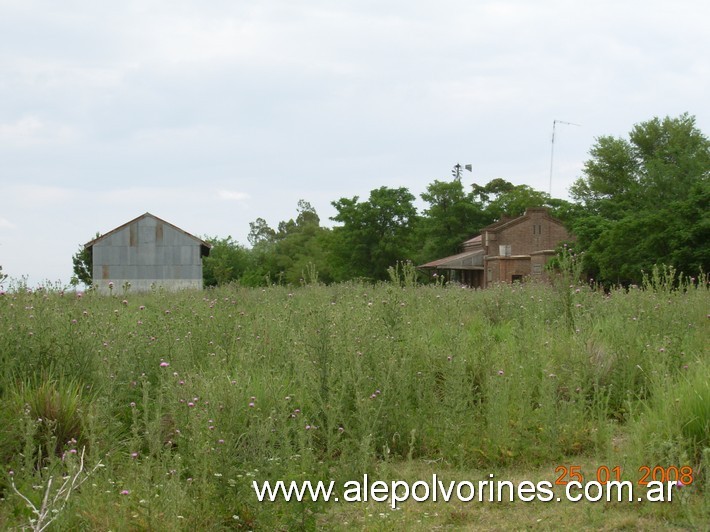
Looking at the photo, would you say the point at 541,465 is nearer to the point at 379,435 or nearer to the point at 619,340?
the point at 379,435

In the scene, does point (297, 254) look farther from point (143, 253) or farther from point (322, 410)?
point (322, 410)

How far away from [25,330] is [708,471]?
5860 millimetres

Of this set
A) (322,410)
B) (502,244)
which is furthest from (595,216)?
(322,410)

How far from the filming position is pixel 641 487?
4.81 m

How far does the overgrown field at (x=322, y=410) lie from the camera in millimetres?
4621

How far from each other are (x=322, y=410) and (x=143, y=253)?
44432 mm

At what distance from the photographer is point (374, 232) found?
2842 inches

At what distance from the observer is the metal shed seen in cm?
4762

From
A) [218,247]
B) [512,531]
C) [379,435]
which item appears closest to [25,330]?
[379,435]

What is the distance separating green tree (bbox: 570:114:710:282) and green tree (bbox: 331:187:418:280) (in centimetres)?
1660

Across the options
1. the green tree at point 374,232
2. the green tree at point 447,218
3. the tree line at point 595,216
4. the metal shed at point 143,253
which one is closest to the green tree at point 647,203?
the tree line at point 595,216

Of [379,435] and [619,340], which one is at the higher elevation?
[619,340]

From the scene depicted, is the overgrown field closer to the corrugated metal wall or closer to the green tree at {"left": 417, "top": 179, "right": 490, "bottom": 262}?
the corrugated metal wall
